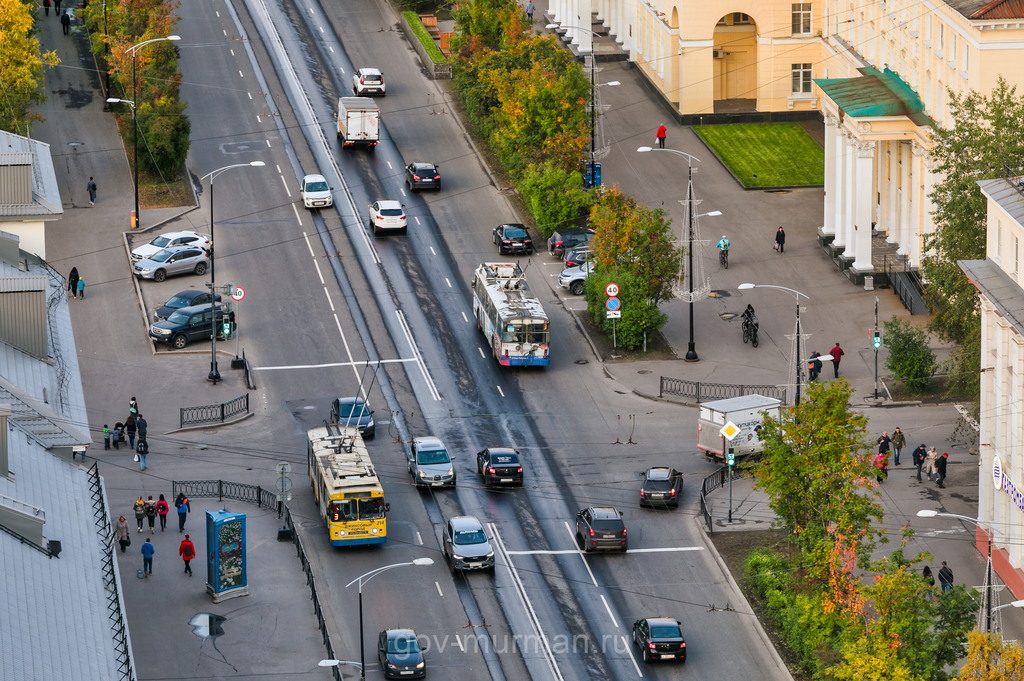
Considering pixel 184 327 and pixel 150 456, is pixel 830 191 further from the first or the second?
pixel 150 456

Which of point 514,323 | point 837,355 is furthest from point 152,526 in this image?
point 837,355

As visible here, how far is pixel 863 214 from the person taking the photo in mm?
89250

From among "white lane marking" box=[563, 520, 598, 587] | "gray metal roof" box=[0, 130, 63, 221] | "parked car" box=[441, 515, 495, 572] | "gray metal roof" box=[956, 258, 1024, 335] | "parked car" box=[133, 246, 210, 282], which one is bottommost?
"white lane marking" box=[563, 520, 598, 587]

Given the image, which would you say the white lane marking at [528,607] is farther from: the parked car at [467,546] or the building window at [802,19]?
the building window at [802,19]

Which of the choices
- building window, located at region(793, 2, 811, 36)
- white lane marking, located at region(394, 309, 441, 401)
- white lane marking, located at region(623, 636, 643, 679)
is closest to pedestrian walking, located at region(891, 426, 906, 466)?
white lane marking, located at region(623, 636, 643, 679)

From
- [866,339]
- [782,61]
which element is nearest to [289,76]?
[782,61]

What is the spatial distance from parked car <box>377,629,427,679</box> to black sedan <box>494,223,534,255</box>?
132 feet

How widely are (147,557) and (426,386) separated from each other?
20989 mm

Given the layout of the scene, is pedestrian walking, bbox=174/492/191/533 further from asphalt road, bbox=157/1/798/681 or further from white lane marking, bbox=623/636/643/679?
white lane marking, bbox=623/636/643/679

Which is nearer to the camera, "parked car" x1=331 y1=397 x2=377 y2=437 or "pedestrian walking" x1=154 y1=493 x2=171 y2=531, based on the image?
"pedestrian walking" x1=154 y1=493 x2=171 y2=531

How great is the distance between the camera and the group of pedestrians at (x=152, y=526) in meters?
60.4

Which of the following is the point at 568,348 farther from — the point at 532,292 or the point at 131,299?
the point at 131,299

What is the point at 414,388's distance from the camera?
78.1 meters

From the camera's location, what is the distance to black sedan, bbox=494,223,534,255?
92.5 metres
